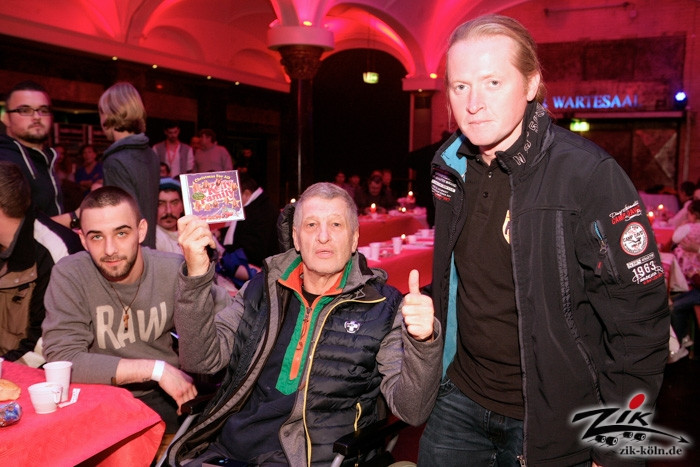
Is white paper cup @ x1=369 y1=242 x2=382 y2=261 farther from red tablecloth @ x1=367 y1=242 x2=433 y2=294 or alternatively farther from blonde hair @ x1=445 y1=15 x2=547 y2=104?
blonde hair @ x1=445 y1=15 x2=547 y2=104

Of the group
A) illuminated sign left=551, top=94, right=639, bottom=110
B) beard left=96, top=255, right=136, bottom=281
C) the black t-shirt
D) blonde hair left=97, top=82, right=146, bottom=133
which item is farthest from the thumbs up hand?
illuminated sign left=551, top=94, right=639, bottom=110

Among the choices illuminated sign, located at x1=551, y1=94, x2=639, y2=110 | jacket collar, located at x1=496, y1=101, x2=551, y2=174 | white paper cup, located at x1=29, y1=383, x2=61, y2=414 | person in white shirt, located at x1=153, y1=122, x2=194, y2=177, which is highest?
illuminated sign, located at x1=551, y1=94, x2=639, y2=110

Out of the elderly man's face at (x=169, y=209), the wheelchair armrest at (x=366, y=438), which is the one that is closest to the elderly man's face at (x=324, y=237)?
the wheelchair armrest at (x=366, y=438)

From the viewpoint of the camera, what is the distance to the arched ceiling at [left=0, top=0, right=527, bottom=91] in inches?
388

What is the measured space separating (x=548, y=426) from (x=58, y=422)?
141cm

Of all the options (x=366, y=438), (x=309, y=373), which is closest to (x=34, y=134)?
(x=309, y=373)

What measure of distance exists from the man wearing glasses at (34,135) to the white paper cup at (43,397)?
72.4 inches

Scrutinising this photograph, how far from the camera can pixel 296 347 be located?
227 centimetres

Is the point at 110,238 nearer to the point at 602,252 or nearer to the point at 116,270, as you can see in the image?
the point at 116,270

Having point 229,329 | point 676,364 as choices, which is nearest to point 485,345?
point 229,329

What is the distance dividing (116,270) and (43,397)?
73cm

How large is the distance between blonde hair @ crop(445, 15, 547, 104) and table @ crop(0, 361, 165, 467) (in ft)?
5.16

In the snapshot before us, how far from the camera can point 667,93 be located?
13.7 meters

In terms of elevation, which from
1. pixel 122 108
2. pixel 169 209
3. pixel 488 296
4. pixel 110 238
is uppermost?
pixel 122 108
